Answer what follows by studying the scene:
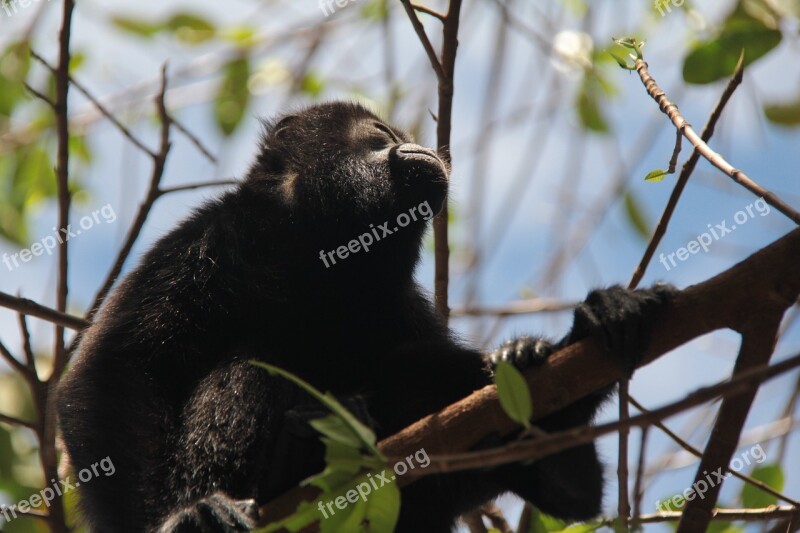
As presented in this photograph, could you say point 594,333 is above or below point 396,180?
below

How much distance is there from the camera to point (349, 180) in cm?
438

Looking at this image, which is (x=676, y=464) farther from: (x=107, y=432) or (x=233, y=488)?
(x=107, y=432)

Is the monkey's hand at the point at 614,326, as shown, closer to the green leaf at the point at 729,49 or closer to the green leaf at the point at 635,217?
the green leaf at the point at 729,49

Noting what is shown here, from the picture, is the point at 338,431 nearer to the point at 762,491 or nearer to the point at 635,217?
the point at 762,491

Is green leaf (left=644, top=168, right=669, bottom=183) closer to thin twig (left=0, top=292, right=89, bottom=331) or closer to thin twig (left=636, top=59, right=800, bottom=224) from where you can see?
thin twig (left=636, top=59, right=800, bottom=224)

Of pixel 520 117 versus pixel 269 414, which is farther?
pixel 520 117

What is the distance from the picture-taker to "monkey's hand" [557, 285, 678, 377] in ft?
8.78

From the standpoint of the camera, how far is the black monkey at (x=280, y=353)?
3240mm

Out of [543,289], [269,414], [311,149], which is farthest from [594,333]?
[543,289]

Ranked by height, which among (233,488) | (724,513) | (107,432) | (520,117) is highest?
(520,117)

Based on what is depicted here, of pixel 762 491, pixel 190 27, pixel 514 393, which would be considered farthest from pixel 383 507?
pixel 190 27

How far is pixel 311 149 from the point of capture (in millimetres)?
4613

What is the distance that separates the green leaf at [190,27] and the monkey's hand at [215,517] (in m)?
3.57

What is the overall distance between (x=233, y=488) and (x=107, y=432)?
0.51m
